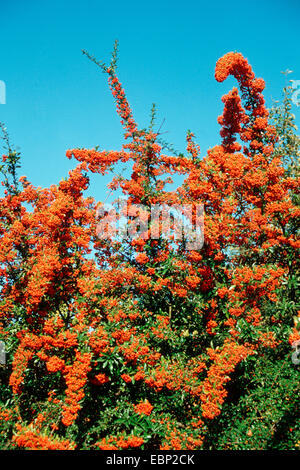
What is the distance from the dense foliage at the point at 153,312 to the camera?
7.16 meters

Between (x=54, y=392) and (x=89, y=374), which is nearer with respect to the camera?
(x=89, y=374)

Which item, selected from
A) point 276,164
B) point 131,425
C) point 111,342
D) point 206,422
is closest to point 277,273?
point 276,164

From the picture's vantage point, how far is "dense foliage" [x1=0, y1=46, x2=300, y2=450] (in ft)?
23.5

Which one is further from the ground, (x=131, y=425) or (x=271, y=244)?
(x=271, y=244)

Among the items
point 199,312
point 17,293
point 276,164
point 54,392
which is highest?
point 276,164

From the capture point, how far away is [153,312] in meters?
9.36

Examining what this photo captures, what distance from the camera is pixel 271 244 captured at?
9492mm

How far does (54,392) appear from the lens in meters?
8.33

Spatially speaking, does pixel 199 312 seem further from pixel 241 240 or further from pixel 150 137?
pixel 150 137

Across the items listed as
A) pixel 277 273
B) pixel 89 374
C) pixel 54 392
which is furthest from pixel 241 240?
pixel 54 392
